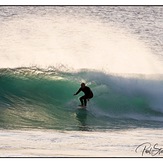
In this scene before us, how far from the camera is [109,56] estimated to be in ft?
90.9

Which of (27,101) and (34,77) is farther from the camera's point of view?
(34,77)

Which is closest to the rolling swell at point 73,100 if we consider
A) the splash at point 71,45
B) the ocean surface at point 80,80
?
the ocean surface at point 80,80

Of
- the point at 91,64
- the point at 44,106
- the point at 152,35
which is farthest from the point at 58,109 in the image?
the point at 152,35

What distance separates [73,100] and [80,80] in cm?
272

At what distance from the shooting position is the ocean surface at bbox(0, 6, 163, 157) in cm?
1245

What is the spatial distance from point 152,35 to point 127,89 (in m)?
11.1

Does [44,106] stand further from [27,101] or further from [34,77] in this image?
[34,77]
